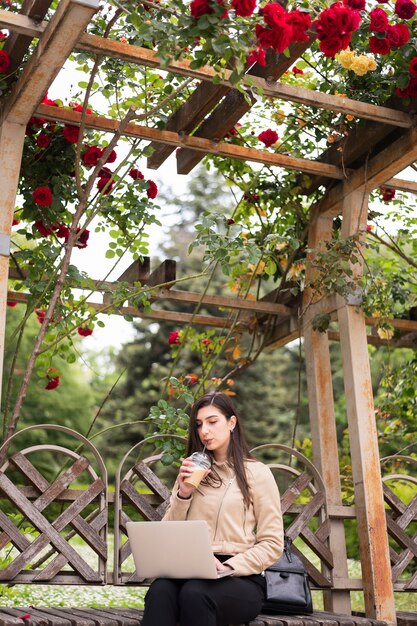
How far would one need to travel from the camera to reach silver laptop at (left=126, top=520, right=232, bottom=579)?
2.97m

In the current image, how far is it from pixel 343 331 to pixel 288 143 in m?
1.16

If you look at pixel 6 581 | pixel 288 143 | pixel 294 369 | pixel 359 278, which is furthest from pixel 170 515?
pixel 294 369

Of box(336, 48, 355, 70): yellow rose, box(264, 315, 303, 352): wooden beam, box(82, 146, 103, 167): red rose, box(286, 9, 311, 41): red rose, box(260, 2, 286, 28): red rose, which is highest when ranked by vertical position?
box(336, 48, 355, 70): yellow rose

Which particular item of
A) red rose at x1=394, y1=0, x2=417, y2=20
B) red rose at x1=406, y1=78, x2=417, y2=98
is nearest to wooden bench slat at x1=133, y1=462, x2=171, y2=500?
red rose at x1=406, y1=78, x2=417, y2=98

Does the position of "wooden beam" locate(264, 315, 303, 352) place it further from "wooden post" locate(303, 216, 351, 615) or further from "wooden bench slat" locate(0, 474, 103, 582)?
"wooden bench slat" locate(0, 474, 103, 582)

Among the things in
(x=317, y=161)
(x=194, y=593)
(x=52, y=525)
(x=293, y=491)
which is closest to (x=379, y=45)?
(x=317, y=161)

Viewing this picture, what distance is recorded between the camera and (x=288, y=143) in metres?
4.91

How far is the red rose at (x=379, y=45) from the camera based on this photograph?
3714 millimetres

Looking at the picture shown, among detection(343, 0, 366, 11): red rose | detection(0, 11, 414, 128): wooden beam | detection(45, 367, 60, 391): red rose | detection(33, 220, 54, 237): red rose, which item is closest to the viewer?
detection(0, 11, 414, 128): wooden beam

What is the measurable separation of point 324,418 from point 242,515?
4.74ft

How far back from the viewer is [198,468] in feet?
10.3

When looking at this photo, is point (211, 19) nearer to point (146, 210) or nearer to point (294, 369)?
point (146, 210)

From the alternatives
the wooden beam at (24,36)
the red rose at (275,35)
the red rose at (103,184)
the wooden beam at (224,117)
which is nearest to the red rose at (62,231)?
the red rose at (103,184)

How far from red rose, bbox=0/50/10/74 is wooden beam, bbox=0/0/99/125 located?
0.27 ft
